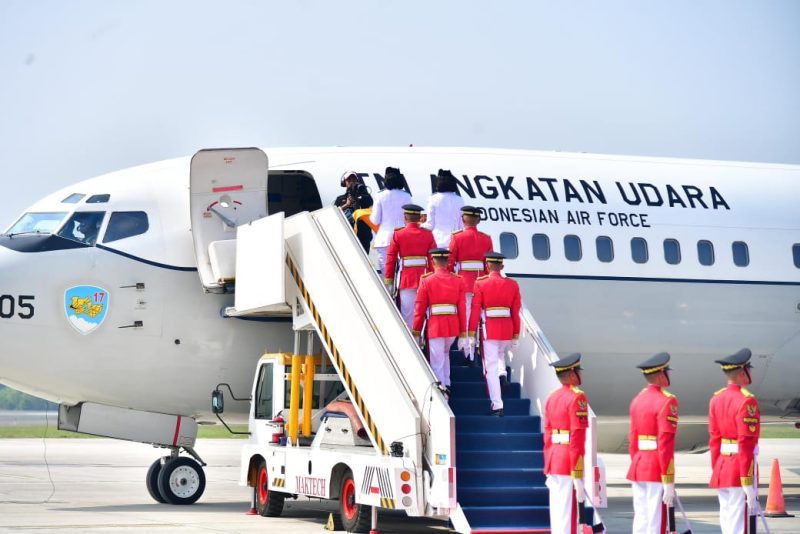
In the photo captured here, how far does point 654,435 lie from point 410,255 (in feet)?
15.1

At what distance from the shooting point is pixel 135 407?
18.0 m

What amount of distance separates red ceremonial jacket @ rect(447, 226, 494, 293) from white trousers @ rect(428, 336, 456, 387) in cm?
114

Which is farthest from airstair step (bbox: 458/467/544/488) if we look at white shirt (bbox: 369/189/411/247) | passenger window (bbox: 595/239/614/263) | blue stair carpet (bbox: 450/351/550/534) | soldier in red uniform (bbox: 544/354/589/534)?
passenger window (bbox: 595/239/614/263)

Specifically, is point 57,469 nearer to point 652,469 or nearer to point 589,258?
point 589,258

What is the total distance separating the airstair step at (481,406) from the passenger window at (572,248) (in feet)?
15.3

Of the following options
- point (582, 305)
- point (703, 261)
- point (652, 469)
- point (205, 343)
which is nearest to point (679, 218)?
point (703, 261)

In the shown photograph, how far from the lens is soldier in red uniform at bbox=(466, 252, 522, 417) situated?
1450 cm

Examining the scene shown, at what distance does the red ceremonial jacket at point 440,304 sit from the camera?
567 inches

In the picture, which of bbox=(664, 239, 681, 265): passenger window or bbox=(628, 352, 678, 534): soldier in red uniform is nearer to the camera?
bbox=(628, 352, 678, 534): soldier in red uniform

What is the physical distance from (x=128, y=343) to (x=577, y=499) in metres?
7.65

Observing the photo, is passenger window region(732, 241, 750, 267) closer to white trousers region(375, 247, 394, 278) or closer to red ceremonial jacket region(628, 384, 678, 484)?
white trousers region(375, 247, 394, 278)

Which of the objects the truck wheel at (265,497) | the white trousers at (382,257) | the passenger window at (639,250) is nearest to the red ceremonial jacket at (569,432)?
the white trousers at (382,257)

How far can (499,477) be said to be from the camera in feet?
44.9

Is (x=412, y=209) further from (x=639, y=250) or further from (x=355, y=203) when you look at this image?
(x=639, y=250)
